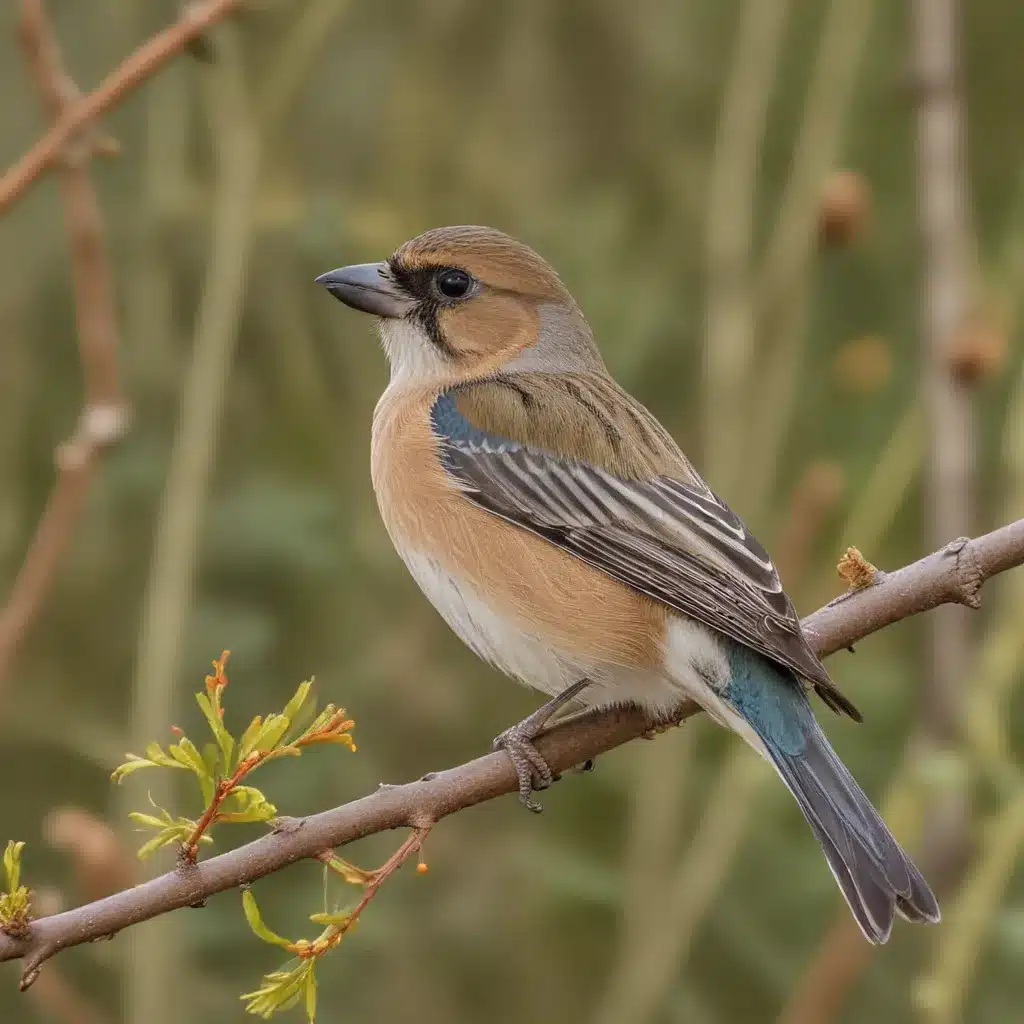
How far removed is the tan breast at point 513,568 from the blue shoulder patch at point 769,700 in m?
0.20

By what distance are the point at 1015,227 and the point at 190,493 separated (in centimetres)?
278

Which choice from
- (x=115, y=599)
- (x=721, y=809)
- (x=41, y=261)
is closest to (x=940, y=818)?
(x=721, y=809)

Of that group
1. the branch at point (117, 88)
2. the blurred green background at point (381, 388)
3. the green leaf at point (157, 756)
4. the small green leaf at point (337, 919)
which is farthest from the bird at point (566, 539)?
the branch at point (117, 88)

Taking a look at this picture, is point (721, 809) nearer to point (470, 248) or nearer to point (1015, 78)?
point (470, 248)

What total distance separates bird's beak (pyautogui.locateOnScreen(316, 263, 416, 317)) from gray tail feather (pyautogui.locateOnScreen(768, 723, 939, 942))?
1.62 metres

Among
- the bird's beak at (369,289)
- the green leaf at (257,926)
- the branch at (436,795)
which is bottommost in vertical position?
the green leaf at (257,926)

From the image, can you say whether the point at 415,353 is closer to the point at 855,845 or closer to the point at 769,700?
the point at 769,700

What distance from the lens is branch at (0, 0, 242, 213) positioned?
2.89 meters

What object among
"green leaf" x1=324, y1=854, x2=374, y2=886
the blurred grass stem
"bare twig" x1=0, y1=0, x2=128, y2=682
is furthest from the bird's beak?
"green leaf" x1=324, y1=854, x2=374, y2=886

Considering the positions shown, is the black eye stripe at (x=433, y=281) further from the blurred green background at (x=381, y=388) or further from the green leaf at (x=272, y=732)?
the green leaf at (x=272, y=732)

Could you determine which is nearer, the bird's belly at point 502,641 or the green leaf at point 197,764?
the green leaf at point 197,764

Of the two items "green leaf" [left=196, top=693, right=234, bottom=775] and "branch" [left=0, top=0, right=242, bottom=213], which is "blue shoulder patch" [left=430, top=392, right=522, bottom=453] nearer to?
"branch" [left=0, top=0, right=242, bottom=213]

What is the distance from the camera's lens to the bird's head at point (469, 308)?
4340 millimetres

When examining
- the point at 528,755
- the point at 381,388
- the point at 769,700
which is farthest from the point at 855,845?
the point at 381,388
